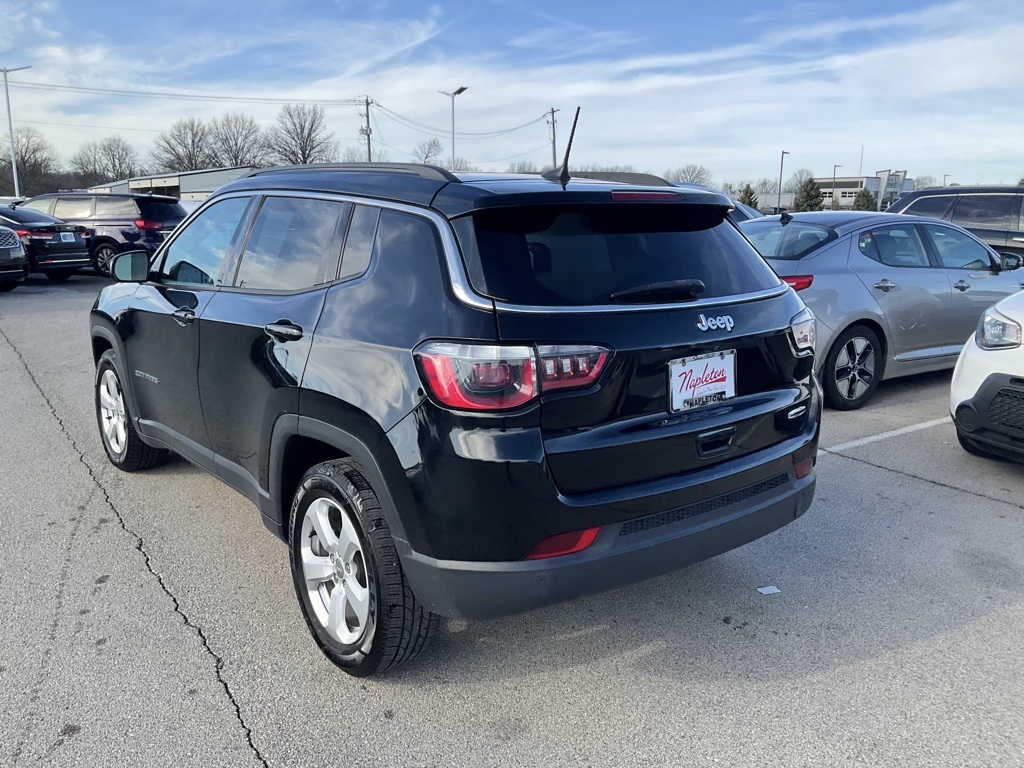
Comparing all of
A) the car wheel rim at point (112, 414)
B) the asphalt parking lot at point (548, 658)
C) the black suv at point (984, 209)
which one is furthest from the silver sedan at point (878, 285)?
the car wheel rim at point (112, 414)

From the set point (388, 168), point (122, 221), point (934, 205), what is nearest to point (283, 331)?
point (388, 168)

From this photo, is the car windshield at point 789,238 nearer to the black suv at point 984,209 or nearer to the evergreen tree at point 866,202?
the black suv at point 984,209

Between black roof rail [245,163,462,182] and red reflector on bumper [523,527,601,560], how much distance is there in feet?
4.02

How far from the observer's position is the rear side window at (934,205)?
39.7ft

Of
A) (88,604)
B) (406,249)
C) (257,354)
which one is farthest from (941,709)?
(88,604)

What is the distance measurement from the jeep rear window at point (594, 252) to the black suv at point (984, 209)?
9756mm

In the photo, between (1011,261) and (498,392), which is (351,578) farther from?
(1011,261)

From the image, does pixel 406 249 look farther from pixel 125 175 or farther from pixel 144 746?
pixel 125 175

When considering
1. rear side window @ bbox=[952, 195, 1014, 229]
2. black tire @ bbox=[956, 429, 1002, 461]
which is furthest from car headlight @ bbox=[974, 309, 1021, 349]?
rear side window @ bbox=[952, 195, 1014, 229]

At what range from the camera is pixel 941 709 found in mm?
2627

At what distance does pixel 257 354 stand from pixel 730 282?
185 cm

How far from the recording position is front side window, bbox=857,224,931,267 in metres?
6.63

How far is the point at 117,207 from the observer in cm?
1672

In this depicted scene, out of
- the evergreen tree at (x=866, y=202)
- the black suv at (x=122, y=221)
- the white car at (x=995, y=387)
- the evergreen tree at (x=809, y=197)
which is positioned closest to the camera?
the white car at (x=995, y=387)
